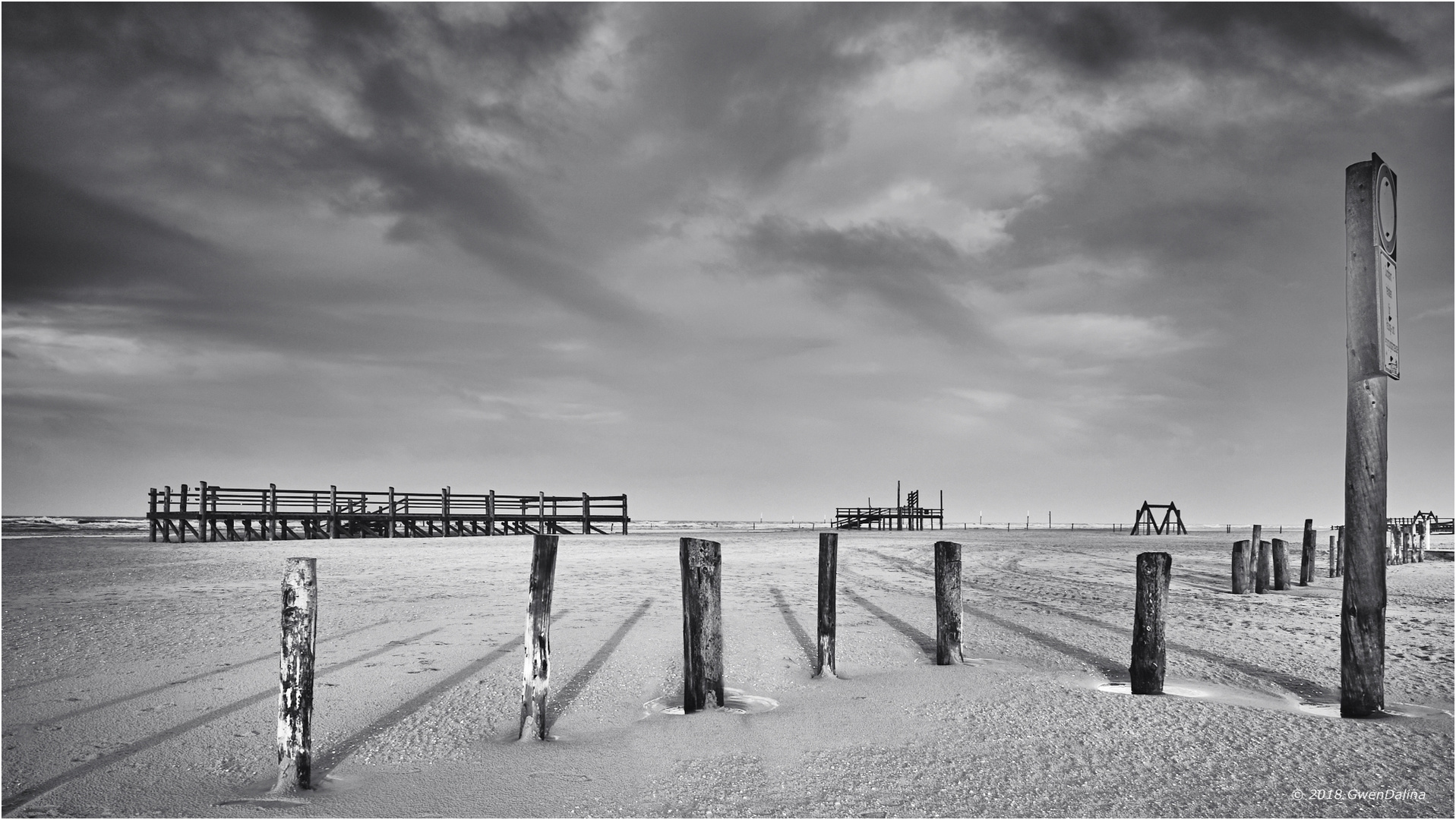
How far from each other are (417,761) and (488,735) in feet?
1.78

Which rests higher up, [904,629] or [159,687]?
[159,687]

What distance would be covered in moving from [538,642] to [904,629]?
5668mm

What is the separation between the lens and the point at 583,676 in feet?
23.8

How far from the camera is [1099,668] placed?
748cm

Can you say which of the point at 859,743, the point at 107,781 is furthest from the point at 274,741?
the point at 859,743

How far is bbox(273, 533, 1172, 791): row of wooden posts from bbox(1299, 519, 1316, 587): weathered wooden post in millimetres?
11315

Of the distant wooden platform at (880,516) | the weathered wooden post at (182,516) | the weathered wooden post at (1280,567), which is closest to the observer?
the weathered wooden post at (1280,567)

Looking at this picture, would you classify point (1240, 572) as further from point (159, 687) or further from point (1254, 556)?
point (159, 687)

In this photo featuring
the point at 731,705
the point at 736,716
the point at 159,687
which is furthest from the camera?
the point at 159,687

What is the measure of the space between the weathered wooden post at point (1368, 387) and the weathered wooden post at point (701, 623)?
3.90 m

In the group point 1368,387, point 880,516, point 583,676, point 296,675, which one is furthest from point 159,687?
point 880,516

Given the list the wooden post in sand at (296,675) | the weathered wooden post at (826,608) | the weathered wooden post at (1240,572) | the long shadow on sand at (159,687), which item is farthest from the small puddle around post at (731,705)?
the weathered wooden post at (1240,572)

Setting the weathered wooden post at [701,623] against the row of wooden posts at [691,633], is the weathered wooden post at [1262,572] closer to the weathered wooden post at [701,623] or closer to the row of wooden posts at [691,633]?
the row of wooden posts at [691,633]

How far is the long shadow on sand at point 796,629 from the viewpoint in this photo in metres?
8.16
